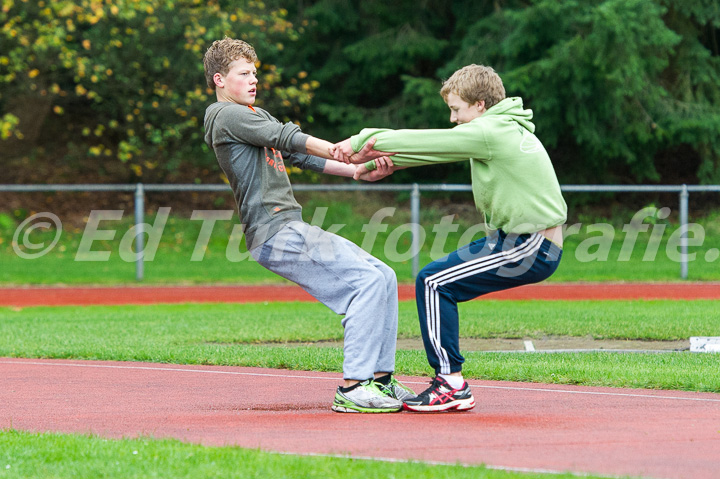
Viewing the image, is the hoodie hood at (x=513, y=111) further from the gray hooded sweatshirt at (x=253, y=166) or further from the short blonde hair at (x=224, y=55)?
the short blonde hair at (x=224, y=55)

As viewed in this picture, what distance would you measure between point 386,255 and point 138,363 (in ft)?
36.0

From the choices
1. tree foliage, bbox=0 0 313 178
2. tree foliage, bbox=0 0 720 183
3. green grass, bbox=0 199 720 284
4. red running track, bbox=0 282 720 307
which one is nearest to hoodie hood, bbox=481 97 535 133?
red running track, bbox=0 282 720 307

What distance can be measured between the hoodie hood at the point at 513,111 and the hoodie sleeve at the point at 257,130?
1.14 m

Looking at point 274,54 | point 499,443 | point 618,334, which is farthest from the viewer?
point 274,54

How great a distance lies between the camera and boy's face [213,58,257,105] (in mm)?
5895

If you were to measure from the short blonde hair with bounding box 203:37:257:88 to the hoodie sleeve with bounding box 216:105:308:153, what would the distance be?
0.27 m

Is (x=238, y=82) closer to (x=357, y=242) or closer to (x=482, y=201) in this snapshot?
(x=482, y=201)

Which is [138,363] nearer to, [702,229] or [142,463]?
[142,463]

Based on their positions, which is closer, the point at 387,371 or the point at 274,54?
the point at 387,371

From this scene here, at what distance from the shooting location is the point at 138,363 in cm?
839

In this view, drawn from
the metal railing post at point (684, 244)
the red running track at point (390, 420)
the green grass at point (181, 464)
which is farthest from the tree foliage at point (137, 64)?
the green grass at point (181, 464)

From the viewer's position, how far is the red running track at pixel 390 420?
15.0 ft

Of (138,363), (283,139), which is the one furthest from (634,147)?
(283,139)

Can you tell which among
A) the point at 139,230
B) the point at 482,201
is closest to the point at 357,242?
the point at 139,230
